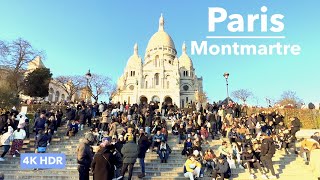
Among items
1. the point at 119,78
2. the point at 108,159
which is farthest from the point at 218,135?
the point at 119,78

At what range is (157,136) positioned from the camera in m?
12.4

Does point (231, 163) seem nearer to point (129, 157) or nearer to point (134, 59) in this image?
point (129, 157)

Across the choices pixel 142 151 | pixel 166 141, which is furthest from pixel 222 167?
pixel 166 141

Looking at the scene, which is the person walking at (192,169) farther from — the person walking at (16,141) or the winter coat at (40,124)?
the winter coat at (40,124)

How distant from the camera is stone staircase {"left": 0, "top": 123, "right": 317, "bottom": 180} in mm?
10031

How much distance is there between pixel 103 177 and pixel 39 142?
20.0ft

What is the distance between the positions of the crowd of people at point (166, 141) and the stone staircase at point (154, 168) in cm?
34

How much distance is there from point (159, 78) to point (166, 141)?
62474 mm

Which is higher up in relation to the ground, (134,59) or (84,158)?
(134,59)

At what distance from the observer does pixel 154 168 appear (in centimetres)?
1113

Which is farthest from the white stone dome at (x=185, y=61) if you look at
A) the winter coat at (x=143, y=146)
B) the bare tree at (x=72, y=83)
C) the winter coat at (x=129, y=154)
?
the winter coat at (x=129, y=154)

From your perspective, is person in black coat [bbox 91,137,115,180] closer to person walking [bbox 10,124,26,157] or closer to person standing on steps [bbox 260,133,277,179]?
person standing on steps [bbox 260,133,277,179]

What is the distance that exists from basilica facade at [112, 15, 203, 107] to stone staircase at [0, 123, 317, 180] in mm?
48968

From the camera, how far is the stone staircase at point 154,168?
32.9 ft
